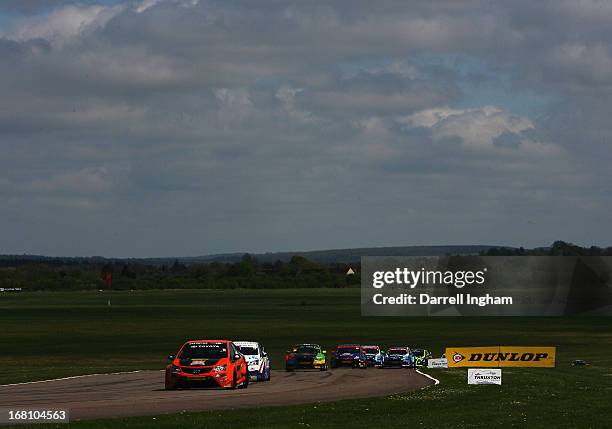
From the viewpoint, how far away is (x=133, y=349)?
92.6m

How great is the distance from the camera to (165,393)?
3759 centimetres

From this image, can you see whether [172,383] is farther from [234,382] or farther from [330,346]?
[330,346]

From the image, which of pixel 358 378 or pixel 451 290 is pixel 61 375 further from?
pixel 451 290

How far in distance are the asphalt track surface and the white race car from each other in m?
0.59

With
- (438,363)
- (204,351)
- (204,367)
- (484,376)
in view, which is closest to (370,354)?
(438,363)

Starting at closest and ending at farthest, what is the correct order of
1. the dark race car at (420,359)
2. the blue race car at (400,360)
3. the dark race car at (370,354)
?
the blue race car at (400,360) → the dark race car at (370,354) → the dark race car at (420,359)

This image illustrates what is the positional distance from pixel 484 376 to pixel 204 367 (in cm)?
1003

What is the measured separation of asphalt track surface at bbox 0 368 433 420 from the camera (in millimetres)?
32031

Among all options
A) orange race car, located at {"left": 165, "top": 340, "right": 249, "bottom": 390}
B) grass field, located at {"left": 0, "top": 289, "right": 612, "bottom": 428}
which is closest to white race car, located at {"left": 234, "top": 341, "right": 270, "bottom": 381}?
orange race car, located at {"left": 165, "top": 340, "right": 249, "bottom": 390}

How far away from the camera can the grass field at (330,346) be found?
29281mm

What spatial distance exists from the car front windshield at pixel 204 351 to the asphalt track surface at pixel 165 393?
3.70ft

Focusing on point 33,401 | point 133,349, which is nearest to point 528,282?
point 133,349

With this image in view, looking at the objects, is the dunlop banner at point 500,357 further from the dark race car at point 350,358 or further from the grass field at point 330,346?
the dark race car at point 350,358

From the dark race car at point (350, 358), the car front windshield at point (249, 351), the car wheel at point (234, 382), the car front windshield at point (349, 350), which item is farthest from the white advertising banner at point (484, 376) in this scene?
the car front windshield at point (349, 350)
